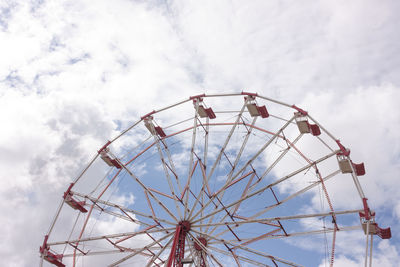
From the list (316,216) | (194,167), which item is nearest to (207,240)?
(194,167)

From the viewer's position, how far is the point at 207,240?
966 inches

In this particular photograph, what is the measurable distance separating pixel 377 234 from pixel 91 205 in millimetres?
19149

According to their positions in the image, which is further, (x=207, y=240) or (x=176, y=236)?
(x=207, y=240)

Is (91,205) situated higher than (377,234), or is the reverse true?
(91,205)

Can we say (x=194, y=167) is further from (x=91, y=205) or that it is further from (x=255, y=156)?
(x=91, y=205)

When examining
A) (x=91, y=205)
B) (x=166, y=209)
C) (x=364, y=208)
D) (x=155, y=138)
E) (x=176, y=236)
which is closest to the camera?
(x=364, y=208)

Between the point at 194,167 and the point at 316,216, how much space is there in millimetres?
9765

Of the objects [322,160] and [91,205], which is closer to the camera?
[322,160]

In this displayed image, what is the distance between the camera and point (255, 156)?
23.9m

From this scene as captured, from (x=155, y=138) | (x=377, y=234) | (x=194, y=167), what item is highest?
(x=155, y=138)

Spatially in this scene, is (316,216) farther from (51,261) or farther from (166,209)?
(51,261)

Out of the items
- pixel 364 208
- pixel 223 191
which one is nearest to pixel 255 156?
pixel 223 191

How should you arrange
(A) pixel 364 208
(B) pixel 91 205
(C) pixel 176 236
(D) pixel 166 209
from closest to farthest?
(A) pixel 364 208
(C) pixel 176 236
(D) pixel 166 209
(B) pixel 91 205

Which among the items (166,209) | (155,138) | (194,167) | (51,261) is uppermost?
(155,138)
